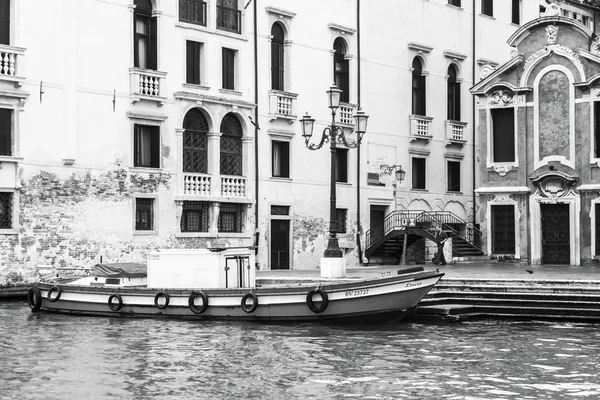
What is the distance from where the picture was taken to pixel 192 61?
31.9 metres

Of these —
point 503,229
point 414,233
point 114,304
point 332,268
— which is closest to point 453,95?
point 414,233

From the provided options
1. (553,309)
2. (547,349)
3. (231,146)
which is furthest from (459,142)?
(547,349)

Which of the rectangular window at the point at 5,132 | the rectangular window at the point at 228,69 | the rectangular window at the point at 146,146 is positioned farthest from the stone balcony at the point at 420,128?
the rectangular window at the point at 5,132

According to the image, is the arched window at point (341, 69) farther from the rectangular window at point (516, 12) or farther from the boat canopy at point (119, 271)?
the boat canopy at point (119, 271)

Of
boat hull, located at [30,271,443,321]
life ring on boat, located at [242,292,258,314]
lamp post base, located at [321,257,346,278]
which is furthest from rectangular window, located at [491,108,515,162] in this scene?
life ring on boat, located at [242,292,258,314]

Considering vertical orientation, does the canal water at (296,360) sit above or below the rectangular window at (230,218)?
below

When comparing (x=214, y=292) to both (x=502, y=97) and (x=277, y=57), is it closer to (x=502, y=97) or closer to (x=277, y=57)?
(x=277, y=57)

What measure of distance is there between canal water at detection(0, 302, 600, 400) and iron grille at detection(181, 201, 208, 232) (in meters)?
9.05

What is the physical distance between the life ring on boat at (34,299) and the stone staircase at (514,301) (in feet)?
27.1

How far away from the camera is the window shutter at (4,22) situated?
2747 cm

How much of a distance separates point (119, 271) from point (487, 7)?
2384cm

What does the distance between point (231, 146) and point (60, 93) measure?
6400mm

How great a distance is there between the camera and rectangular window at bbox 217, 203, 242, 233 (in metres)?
32.5

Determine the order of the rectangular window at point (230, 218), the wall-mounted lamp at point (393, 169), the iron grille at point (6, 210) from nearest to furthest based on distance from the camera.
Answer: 1. the iron grille at point (6, 210)
2. the rectangular window at point (230, 218)
3. the wall-mounted lamp at point (393, 169)
